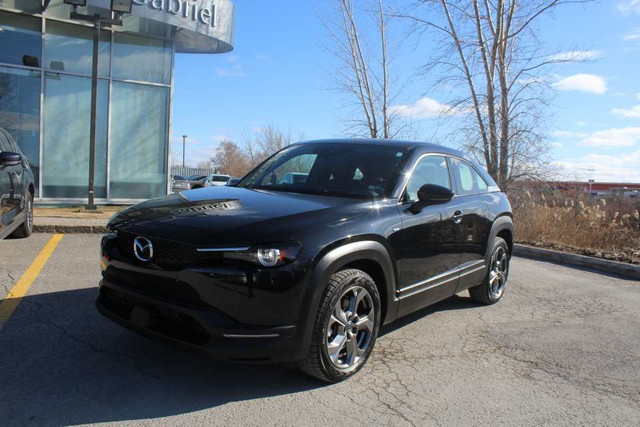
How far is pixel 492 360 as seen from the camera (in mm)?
3965

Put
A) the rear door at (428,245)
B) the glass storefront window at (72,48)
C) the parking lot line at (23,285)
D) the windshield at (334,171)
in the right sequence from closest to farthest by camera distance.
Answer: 1. the rear door at (428,245)
2. the windshield at (334,171)
3. the parking lot line at (23,285)
4. the glass storefront window at (72,48)

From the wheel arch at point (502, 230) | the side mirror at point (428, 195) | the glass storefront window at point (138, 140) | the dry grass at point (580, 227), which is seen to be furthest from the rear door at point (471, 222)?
the glass storefront window at point (138, 140)

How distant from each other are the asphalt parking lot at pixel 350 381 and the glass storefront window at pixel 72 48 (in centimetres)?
944

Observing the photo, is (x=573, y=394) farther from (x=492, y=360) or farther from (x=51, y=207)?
(x=51, y=207)

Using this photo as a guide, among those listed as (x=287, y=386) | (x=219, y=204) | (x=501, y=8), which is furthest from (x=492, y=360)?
(x=501, y=8)

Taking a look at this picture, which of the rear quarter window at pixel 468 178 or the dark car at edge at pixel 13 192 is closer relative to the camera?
the rear quarter window at pixel 468 178

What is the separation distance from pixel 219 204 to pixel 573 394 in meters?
2.81

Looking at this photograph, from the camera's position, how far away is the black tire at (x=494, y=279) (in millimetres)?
5453

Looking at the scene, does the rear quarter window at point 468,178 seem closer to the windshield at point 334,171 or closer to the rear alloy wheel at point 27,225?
the windshield at point 334,171

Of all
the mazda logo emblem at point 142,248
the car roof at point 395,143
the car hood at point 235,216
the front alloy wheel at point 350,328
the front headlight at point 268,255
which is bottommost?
the front alloy wheel at point 350,328

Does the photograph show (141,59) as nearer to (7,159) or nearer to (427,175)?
(7,159)

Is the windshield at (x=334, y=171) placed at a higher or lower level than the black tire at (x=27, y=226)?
higher

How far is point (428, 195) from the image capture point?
3.93 metres

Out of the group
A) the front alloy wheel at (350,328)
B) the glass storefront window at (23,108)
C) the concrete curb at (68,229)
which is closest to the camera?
the front alloy wheel at (350,328)
